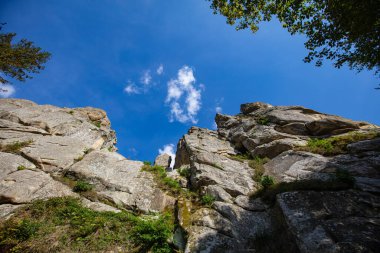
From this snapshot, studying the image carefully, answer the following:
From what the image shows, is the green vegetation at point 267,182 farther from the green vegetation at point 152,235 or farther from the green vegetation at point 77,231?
the green vegetation at point 152,235

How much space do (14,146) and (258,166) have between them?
17832 millimetres

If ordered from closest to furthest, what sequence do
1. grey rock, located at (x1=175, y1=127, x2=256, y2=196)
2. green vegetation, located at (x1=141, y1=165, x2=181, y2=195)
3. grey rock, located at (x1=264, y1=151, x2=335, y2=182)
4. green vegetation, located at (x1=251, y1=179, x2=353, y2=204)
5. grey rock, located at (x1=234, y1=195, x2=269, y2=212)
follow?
green vegetation, located at (x1=251, y1=179, x2=353, y2=204), grey rock, located at (x1=234, y1=195, x2=269, y2=212), grey rock, located at (x1=264, y1=151, x2=335, y2=182), grey rock, located at (x1=175, y1=127, x2=256, y2=196), green vegetation, located at (x1=141, y1=165, x2=181, y2=195)


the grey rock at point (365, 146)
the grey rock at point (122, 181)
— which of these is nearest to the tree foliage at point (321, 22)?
the grey rock at point (365, 146)

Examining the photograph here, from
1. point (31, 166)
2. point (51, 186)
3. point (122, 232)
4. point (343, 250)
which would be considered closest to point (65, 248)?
point (122, 232)

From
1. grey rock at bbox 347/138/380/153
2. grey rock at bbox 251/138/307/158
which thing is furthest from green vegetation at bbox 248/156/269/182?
grey rock at bbox 347/138/380/153

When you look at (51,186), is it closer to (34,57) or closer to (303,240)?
(34,57)

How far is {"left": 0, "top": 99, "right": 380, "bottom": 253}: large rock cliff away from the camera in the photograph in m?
8.94

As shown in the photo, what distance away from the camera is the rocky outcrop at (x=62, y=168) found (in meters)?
12.2

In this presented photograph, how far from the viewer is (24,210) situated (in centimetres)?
1070

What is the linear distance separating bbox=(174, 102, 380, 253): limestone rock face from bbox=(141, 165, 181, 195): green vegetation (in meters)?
1.17

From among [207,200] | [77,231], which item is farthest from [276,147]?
[77,231]

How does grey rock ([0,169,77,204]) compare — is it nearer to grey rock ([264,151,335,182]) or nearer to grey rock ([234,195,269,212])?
grey rock ([234,195,269,212])

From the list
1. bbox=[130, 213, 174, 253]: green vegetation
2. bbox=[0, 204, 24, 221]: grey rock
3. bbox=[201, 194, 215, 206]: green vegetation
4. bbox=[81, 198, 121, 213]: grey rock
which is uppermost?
bbox=[201, 194, 215, 206]: green vegetation

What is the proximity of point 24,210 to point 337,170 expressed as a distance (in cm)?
1645
